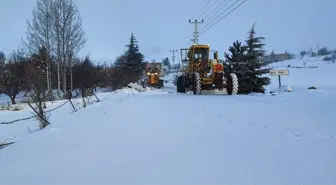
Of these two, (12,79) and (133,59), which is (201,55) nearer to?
(12,79)

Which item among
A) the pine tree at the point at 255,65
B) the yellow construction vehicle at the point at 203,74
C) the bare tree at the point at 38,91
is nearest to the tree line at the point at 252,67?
the pine tree at the point at 255,65

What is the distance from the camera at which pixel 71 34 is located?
2705 cm

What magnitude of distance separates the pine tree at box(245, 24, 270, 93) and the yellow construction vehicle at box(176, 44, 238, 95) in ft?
32.4

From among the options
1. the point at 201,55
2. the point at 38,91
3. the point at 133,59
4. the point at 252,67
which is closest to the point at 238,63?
the point at 252,67

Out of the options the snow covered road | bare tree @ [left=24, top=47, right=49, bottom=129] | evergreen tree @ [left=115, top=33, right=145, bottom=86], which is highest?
evergreen tree @ [left=115, top=33, right=145, bottom=86]

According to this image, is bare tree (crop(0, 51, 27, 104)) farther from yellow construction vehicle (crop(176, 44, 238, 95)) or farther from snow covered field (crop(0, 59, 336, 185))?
snow covered field (crop(0, 59, 336, 185))

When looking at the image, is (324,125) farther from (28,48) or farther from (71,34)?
(28,48)

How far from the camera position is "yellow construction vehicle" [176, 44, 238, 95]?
1648 cm

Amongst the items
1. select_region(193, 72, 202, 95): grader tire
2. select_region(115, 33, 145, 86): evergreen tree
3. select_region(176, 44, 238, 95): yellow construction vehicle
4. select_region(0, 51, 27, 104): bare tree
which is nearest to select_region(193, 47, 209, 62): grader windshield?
select_region(176, 44, 238, 95): yellow construction vehicle

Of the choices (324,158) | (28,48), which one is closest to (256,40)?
(28,48)

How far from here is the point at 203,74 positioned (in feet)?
60.0

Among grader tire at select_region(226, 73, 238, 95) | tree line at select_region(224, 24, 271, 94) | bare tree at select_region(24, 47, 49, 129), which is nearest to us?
bare tree at select_region(24, 47, 49, 129)

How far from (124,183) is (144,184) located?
→ 0.68 ft

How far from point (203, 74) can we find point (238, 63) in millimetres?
11191
